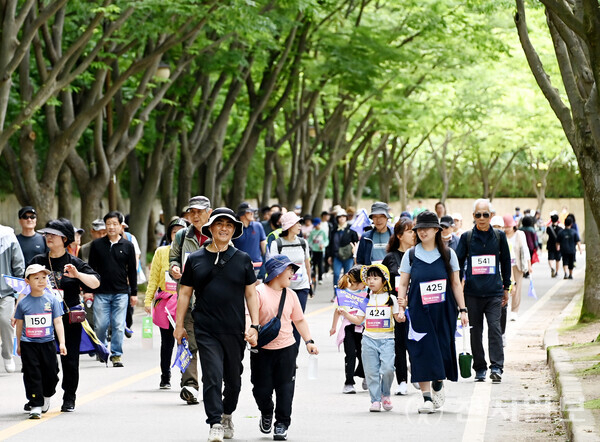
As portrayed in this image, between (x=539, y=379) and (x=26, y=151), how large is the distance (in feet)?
40.2

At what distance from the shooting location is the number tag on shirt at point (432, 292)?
32.1 feet

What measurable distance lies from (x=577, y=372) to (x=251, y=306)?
4126 millimetres

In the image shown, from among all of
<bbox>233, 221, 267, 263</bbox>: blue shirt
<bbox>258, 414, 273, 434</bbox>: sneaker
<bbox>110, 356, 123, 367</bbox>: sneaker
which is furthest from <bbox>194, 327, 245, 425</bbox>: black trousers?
<bbox>233, 221, 267, 263</bbox>: blue shirt

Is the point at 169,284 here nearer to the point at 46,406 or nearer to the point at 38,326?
the point at 38,326

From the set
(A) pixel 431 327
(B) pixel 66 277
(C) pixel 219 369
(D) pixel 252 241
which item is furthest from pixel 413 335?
(D) pixel 252 241

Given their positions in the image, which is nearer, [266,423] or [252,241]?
[266,423]

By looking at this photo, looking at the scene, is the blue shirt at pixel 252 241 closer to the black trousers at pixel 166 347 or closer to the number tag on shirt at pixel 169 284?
the number tag on shirt at pixel 169 284

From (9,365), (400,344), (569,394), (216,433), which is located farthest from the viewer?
(9,365)

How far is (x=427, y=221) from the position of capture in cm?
984

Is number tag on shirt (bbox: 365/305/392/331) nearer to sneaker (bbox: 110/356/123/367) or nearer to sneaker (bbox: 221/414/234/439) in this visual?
sneaker (bbox: 221/414/234/439)

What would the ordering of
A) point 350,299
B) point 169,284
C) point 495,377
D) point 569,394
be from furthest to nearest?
point 495,377 < point 169,284 < point 350,299 < point 569,394

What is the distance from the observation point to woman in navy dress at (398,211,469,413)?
963 centimetres

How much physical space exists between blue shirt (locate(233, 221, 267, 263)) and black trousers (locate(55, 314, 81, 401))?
674cm

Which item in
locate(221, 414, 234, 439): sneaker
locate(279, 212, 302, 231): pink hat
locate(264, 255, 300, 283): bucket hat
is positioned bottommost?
locate(221, 414, 234, 439): sneaker
